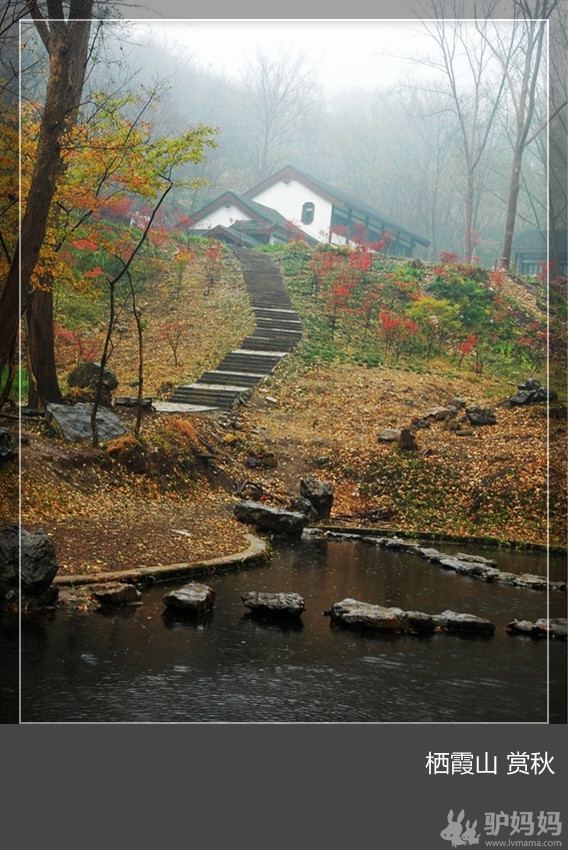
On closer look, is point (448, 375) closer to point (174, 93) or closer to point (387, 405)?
point (387, 405)

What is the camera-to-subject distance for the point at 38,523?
20.8ft

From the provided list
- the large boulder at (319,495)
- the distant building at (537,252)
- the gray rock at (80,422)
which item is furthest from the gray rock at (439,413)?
the gray rock at (80,422)

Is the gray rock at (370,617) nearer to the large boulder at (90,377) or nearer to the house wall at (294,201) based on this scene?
the large boulder at (90,377)

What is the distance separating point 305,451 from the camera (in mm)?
9055

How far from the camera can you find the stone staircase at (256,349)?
8.80m

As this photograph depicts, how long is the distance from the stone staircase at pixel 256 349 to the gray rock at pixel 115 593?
3447mm

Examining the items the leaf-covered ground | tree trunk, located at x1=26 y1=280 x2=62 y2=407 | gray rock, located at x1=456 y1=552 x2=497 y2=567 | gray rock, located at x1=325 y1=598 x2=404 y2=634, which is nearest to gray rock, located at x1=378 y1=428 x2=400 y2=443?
the leaf-covered ground

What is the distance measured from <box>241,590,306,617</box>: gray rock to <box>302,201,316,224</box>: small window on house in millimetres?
4296

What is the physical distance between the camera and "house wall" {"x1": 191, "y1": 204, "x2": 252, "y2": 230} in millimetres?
8219

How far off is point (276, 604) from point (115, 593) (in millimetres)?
1036

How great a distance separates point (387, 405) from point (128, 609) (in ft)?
14.5

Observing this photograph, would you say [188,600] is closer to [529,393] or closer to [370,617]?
[370,617]
